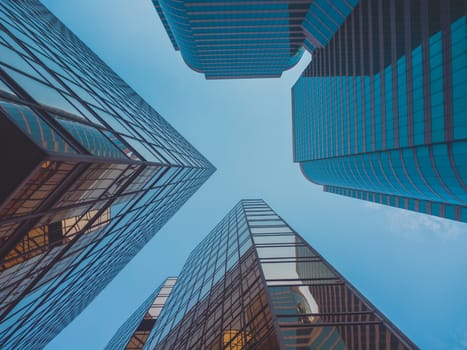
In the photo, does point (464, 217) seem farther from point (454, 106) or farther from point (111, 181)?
point (111, 181)

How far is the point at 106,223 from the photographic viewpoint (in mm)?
13047

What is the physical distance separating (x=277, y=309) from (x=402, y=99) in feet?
127

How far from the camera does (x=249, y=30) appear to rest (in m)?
76.4

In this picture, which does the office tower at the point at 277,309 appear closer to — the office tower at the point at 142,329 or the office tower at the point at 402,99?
the office tower at the point at 142,329

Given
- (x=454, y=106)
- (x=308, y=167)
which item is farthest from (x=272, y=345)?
(x=308, y=167)

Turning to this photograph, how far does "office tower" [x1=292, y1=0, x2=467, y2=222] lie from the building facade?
6813 millimetres

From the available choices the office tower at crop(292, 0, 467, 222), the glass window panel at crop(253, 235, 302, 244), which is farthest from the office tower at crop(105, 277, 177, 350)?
the office tower at crop(292, 0, 467, 222)

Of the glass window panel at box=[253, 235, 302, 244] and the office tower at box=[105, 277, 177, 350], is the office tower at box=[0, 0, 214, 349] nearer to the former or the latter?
the glass window panel at box=[253, 235, 302, 244]

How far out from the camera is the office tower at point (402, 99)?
29.4 m

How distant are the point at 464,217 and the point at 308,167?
210 ft

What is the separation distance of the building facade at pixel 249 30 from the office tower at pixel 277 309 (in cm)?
5521

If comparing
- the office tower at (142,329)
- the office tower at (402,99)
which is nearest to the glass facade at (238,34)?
the office tower at (402,99)

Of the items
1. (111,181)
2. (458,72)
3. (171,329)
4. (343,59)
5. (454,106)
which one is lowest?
(171,329)

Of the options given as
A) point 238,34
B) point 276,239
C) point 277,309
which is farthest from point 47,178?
point 238,34
